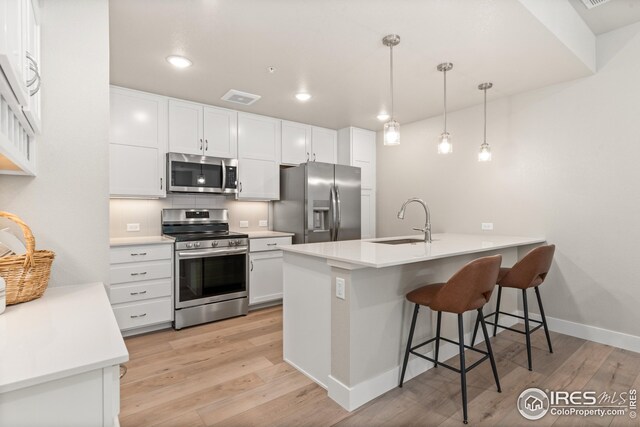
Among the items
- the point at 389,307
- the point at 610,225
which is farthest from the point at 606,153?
the point at 389,307

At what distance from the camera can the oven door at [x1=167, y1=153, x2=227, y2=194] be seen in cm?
358

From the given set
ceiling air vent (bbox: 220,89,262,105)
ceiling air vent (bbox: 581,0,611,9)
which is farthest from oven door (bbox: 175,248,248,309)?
ceiling air vent (bbox: 581,0,611,9)

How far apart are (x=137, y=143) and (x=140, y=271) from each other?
132 centimetres

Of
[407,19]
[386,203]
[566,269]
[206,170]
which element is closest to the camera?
[407,19]

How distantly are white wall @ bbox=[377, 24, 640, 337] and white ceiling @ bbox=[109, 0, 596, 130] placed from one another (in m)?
0.25

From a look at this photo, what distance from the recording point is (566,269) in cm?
318

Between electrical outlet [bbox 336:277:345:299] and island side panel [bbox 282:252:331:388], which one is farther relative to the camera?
island side panel [bbox 282:252:331:388]

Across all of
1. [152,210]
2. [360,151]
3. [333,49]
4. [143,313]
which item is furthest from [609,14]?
[143,313]

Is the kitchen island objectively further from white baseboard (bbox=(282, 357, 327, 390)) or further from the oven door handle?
the oven door handle

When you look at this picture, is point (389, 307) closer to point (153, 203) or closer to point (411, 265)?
point (411, 265)

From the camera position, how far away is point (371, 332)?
2094 millimetres

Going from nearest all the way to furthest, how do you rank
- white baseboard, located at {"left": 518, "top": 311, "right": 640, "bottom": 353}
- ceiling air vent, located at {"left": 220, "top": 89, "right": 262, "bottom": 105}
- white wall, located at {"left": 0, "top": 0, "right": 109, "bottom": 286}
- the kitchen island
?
white wall, located at {"left": 0, "top": 0, "right": 109, "bottom": 286} → the kitchen island → white baseboard, located at {"left": 518, "top": 311, "right": 640, "bottom": 353} → ceiling air vent, located at {"left": 220, "top": 89, "right": 262, "bottom": 105}

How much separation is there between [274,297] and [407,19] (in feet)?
10.4

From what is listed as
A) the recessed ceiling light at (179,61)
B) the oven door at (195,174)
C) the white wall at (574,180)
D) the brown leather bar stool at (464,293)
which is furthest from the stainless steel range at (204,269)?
the white wall at (574,180)
